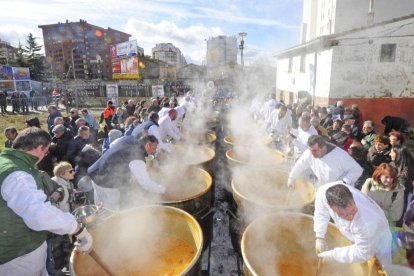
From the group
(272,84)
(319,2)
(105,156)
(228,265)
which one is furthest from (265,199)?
(319,2)

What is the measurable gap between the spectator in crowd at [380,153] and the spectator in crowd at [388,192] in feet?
4.77

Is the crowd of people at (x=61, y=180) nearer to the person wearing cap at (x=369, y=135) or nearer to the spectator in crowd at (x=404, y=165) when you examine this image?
the spectator in crowd at (x=404, y=165)

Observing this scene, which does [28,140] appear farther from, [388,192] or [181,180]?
[388,192]

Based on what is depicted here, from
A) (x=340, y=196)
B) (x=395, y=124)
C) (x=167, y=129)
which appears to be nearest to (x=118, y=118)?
(x=167, y=129)

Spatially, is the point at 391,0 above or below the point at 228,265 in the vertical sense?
above

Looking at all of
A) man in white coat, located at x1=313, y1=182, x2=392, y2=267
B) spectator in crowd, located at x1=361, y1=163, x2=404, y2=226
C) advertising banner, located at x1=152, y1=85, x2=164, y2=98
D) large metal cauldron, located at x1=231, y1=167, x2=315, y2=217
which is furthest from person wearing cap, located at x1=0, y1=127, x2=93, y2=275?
advertising banner, located at x1=152, y1=85, x2=164, y2=98

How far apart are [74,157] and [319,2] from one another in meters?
32.2

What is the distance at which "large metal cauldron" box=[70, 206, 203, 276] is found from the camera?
339 centimetres

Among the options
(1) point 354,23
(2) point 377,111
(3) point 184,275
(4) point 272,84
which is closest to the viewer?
(3) point 184,275

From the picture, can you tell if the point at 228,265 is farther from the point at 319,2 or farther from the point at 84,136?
the point at 319,2

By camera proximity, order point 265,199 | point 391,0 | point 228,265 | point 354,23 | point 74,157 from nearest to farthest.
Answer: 1. point 228,265
2. point 265,199
3. point 74,157
4. point 391,0
5. point 354,23

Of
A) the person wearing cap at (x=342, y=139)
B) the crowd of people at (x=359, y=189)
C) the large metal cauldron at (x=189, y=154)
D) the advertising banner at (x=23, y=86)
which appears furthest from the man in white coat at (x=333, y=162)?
the advertising banner at (x=23, y=86)

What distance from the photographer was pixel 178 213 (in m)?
3.62

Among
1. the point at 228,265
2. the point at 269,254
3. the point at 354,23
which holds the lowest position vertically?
the point at 228,265
